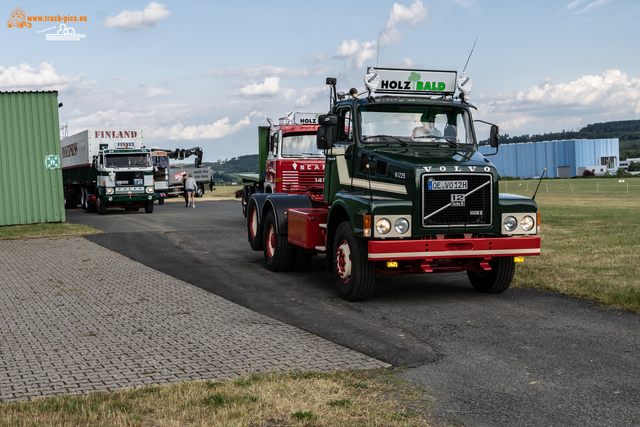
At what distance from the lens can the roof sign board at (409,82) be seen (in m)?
9.53

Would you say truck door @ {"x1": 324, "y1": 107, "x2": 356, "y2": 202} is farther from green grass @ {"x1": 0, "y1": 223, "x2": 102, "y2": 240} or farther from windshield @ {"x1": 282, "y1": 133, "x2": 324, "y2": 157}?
green grass @ {"x1": 0, "y1": 223, "x2": 102, "y2": 240}

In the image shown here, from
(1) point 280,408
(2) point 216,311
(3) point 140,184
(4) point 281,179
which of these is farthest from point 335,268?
(3) point 140,184

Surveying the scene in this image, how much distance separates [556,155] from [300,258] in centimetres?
8162

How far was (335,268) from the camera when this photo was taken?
926 cm

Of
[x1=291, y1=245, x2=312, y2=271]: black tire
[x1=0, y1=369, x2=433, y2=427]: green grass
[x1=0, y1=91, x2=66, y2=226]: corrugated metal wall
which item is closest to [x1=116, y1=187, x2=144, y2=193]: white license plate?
[x1=0, y1=91, x2=66, y2=226]: corrugated metal wall

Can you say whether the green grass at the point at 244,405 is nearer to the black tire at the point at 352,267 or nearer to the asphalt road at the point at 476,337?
the asphalt road at the point at 476,337

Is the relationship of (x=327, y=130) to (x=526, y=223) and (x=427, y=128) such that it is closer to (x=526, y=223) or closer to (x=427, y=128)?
(x=427, y=128)

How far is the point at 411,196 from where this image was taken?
325 inches

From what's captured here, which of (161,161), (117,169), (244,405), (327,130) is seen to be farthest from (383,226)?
(161,161)

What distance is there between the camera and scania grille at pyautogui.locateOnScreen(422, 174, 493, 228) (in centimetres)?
828

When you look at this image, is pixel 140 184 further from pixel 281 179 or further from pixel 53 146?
pixel 281 179

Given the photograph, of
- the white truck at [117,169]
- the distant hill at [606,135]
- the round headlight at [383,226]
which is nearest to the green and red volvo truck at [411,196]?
the round headlight at [383,226]

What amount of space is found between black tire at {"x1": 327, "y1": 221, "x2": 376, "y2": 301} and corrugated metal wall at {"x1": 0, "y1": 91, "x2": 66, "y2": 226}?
14711 mm

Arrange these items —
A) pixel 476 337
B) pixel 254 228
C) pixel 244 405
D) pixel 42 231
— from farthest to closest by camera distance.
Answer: pixel 42 231 < pixel 254 228 < pixel 476 337 < pixel 244 405
